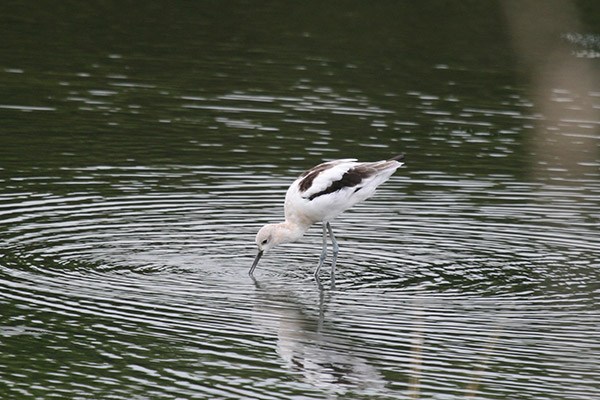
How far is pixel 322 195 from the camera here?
14352mm

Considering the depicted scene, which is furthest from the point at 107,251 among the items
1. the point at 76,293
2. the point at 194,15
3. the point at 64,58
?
the point at 194,15

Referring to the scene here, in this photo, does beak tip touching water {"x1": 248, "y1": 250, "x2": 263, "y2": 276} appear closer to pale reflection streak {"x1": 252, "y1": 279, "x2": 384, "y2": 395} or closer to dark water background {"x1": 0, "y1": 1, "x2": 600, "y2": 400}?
dark water background {"x1": 0, "y1": 1, "x2": 600, "y2": 400}

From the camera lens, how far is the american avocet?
14.4 meters

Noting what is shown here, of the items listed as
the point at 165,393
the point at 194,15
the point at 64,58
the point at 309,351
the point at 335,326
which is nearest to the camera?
the point at 165,393

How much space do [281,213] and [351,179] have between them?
8.78ft

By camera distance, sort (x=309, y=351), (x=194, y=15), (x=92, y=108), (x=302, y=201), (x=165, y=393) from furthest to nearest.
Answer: (x=194, y=15), (x=92, y=108), (x=302, y=201), (x=309, y=351), (x=165, y=393)

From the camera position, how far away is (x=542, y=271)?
14.6m

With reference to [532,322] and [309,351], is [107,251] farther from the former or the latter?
[532,322]

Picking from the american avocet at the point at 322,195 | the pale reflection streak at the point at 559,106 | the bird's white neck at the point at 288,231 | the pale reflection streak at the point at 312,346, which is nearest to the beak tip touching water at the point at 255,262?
the american avocet at the point at 322,195

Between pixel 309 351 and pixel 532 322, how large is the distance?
254cm

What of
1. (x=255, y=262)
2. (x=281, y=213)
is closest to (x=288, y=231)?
(x=255, y=262)

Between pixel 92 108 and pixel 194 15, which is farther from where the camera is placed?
pixel 194 15

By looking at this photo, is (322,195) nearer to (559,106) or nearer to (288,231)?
(288,231)

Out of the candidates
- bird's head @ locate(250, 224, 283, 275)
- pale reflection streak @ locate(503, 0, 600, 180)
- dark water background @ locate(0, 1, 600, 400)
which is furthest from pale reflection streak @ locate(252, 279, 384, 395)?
pale reflection streak @ locate(503, 0, 600, 180)
